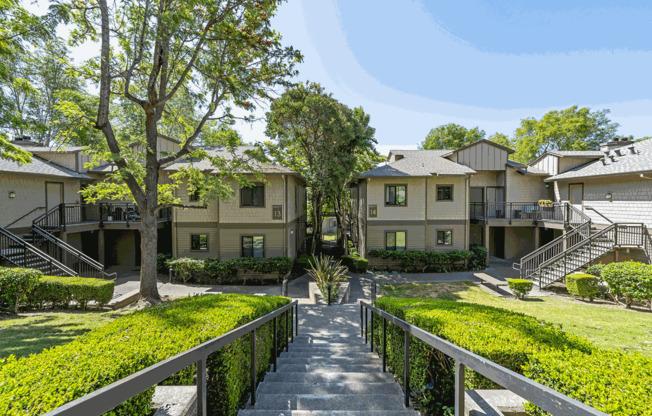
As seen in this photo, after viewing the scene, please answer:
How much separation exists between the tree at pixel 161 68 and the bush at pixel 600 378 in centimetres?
1160

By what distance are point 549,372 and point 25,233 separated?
20.5 metres

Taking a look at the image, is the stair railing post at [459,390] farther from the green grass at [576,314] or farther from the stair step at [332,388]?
the green grass at [576,314]

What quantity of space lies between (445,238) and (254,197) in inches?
510

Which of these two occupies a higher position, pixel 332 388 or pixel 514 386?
pixel 514 386

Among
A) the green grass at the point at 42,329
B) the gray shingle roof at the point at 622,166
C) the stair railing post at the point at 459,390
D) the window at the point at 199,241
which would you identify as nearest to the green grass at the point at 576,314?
the stair railing post at the point at 459,390

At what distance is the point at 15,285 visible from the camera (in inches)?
348

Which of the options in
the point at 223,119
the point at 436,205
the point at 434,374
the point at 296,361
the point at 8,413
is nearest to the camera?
the point at 8,413

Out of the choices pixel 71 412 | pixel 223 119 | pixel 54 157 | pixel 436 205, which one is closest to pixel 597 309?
pixel 436 205

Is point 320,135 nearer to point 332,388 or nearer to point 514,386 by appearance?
point 332,388

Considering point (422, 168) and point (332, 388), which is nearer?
point (332, 388)

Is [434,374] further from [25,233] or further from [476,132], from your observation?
[476,132]

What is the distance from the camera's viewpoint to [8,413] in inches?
60.7

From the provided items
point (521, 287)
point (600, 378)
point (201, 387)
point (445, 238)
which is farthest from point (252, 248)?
point (600, 378)

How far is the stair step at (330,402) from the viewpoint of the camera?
318 centimetres
